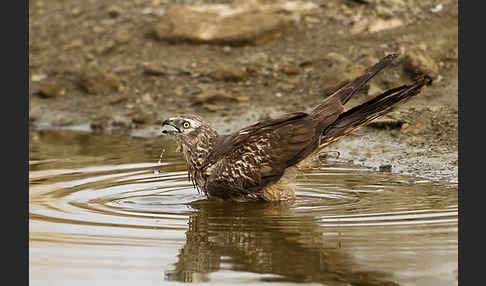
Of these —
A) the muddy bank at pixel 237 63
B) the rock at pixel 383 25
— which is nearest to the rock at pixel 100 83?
the muddy bank at pixel 237 63

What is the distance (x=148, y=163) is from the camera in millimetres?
11297

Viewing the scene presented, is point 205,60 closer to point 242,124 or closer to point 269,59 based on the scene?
point 269,59

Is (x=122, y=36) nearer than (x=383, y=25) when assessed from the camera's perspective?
No

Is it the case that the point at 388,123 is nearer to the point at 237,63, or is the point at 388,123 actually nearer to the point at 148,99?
the point at 237,63

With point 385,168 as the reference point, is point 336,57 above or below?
above

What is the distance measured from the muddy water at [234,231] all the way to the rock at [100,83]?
4.17 m

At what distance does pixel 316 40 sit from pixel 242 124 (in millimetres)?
2673

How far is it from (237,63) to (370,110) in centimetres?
618

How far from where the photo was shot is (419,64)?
12656 mm

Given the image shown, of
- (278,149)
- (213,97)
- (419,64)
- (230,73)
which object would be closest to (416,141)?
(419,64)

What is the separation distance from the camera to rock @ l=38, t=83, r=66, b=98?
15.5 meters

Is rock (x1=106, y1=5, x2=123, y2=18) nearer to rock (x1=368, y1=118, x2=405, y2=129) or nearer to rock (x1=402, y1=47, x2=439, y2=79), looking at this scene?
rock (x1=402, y1=47, x2=439, y2=79)

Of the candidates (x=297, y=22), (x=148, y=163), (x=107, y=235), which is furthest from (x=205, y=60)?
(x=107, y=235)

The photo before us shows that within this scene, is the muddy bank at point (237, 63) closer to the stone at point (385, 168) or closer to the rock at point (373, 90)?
the rock at point (373, 90)
